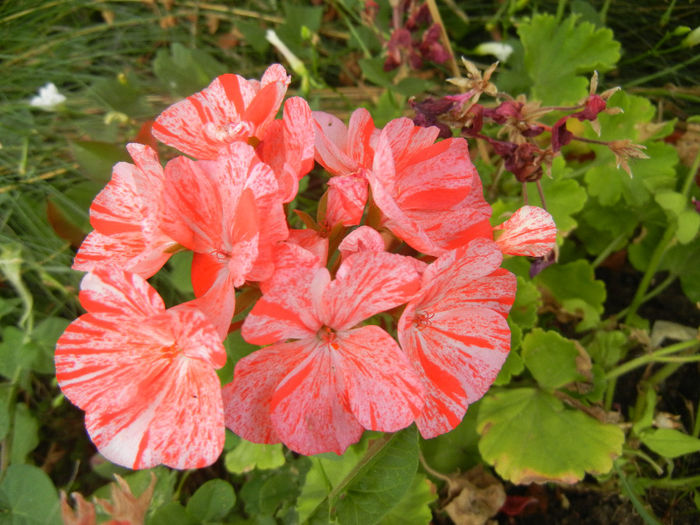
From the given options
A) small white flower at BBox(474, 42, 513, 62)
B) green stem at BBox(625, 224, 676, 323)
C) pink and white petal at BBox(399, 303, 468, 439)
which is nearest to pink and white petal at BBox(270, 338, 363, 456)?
pink and white petal at BBox(399, 303, 468, 439)

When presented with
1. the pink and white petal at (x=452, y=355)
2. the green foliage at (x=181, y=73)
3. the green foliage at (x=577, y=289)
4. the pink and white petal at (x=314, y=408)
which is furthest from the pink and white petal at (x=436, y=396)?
the green foliage at (x=181, y=73)

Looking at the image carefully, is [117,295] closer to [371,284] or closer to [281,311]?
[281,311]

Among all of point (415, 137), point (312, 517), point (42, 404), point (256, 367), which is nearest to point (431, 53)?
point (415, 137)

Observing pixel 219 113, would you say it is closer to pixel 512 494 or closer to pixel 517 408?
pixel 517 408

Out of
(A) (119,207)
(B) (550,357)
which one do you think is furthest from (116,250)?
(B) (550,357)

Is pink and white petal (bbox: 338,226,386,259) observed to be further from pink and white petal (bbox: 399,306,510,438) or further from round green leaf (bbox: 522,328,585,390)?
round green leaf (bbox: 522,328,585,390)

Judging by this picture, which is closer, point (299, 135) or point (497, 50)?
point (299, 135)

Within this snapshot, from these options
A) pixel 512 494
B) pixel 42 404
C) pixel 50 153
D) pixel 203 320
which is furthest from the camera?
pixel 50 153
